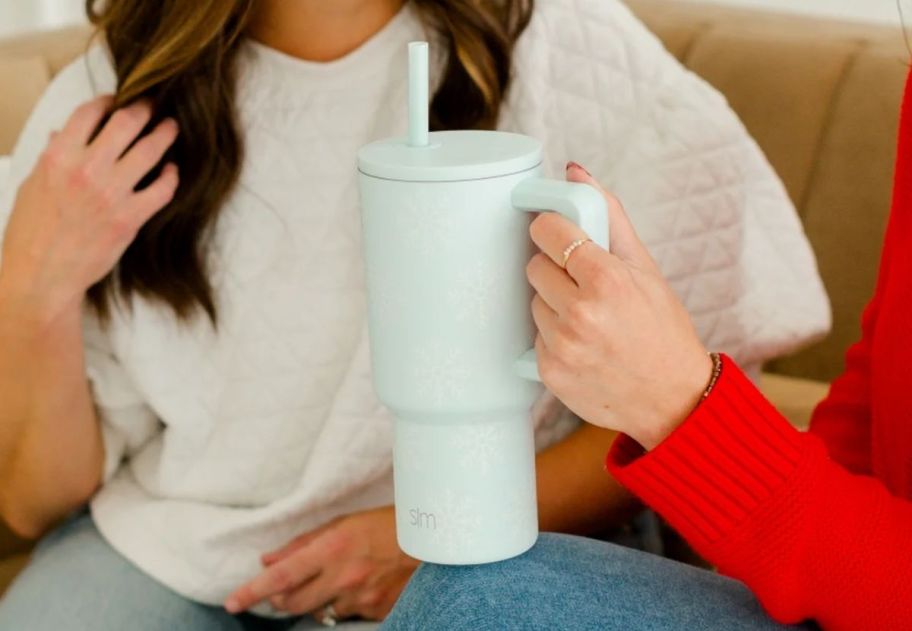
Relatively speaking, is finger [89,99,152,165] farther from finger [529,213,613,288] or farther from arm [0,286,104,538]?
finger [529,213,613,288]

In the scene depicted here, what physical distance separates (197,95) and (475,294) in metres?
0.50

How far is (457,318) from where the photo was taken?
0.75 metres

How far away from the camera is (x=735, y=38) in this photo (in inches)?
59.2

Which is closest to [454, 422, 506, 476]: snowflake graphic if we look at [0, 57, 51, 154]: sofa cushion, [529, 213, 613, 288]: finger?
[529, 213, 613, 288]: finger

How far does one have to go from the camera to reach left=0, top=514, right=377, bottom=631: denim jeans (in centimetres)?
114

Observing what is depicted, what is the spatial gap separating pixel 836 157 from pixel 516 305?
2.54 feet

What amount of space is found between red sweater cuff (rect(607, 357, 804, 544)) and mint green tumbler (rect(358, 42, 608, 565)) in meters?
0.08

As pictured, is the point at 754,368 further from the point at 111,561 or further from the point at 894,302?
the point at 111,561

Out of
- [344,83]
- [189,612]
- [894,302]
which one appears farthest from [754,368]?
[189,612]

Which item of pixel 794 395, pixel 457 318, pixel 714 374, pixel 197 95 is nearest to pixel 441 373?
pixel 457 318

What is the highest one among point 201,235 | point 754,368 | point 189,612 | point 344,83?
point 344,83

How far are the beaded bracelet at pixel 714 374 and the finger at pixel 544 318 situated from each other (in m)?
0.10

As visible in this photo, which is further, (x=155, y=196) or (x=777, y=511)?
(x=155, y=196)

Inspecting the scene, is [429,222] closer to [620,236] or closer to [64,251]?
[620,236]
